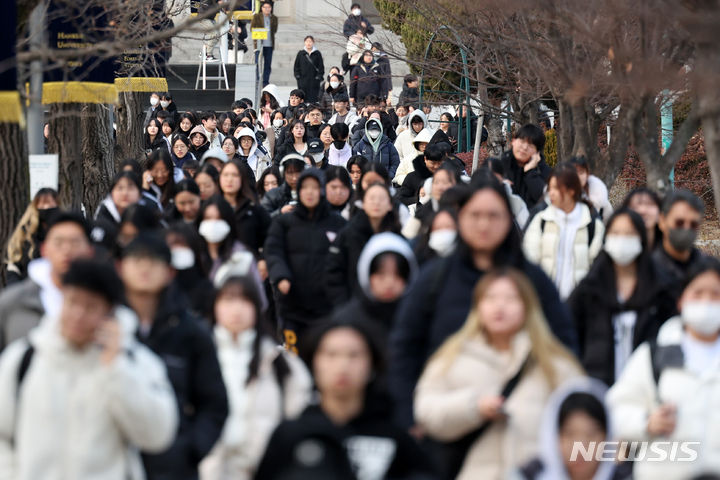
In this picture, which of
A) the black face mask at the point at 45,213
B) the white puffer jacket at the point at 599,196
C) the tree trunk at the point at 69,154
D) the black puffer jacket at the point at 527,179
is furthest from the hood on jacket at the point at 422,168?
the black face mask at the point at 45,213

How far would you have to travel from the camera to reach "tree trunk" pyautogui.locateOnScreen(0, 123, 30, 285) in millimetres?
10375

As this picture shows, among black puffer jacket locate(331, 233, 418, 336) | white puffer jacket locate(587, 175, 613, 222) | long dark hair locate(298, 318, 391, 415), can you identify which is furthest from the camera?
white puffer jacket locate(587, 175, 613, 222)

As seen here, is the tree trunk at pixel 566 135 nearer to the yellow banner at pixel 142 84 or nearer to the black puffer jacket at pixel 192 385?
the yellow banner at pixel 142 84

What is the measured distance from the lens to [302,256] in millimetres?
10148

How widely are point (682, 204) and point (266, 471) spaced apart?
437 cm

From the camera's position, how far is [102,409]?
4.62 meters

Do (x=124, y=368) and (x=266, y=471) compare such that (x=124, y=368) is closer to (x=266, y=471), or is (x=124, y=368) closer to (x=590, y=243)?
(x=266, y=471)

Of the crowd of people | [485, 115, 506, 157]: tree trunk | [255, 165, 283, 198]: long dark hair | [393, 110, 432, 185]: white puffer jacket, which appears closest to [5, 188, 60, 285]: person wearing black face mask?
the crowd of people

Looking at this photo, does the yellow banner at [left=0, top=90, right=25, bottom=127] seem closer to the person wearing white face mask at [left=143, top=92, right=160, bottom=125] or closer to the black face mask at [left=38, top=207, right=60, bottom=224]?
the black face mask at [left=38, top=207, right=60, bottom=224]

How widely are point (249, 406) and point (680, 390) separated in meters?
1.92

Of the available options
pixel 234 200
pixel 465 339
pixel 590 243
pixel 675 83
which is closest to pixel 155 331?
pixel 465 339

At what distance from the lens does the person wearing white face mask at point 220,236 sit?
8.73 metres

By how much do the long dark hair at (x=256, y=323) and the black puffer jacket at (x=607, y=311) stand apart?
198cm

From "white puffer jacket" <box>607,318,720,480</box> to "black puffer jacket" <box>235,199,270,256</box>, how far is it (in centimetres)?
541
